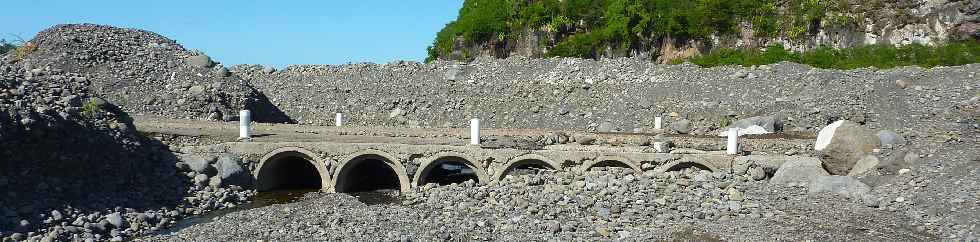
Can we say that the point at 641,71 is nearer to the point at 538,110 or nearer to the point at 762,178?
the point at 538,110

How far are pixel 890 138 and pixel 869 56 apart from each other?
21.2 metres

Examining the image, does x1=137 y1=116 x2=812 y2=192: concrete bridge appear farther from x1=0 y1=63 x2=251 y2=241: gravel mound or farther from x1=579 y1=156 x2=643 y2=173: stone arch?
x1=0 y1=63 x2=251 y2=241: gravel mound

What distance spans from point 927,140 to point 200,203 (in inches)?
657

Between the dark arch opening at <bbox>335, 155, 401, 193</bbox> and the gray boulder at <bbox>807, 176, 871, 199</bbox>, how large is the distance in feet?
33.9

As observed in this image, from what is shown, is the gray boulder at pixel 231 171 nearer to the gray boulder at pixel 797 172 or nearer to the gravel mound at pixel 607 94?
the gray boulder at pixel 797 172

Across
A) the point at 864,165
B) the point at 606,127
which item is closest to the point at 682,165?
the point at 864,165

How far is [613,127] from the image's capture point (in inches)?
1211

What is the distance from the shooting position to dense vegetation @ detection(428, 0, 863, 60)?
143 feet

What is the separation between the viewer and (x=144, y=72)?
105ft

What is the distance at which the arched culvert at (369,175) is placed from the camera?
846 inches

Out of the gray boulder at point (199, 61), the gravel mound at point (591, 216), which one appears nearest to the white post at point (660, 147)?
the gravel mound at point (591, 216)

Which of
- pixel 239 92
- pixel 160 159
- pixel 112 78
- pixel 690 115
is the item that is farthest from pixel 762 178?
pixel 112 78

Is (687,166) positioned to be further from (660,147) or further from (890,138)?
(890,138)

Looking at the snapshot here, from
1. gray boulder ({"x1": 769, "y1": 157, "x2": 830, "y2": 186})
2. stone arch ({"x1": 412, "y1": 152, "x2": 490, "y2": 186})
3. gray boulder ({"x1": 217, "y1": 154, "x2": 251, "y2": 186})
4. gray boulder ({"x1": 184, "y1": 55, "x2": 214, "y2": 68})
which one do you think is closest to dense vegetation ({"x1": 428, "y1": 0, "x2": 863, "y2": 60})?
gray boulder ({"x1": 184, "y1": 55, "x2": 214, "y2": 68})
